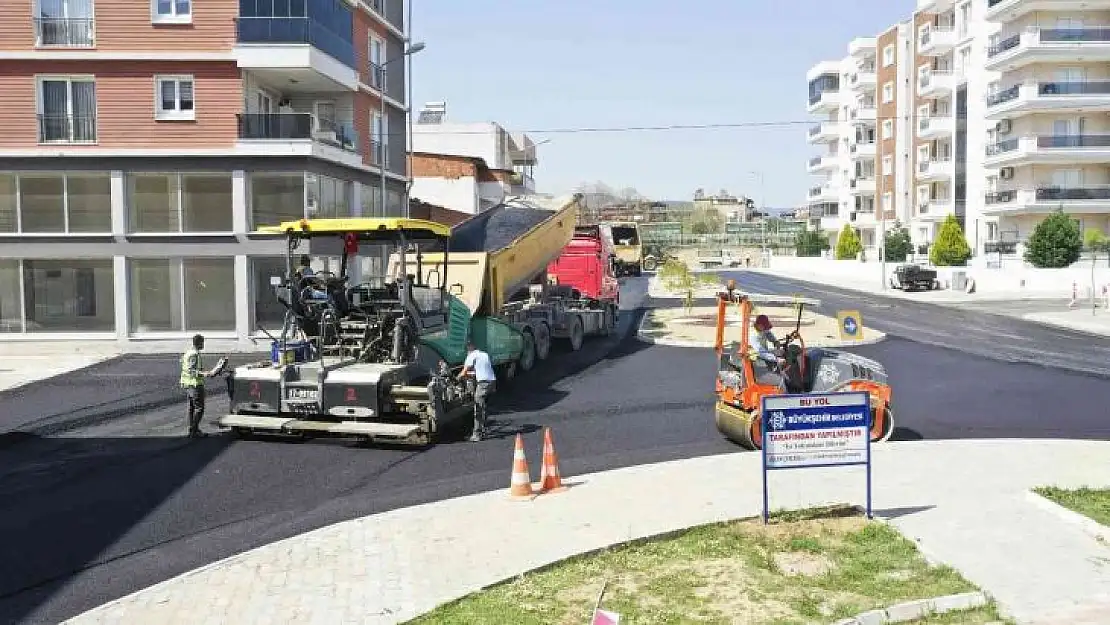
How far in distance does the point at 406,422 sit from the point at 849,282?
56723mm

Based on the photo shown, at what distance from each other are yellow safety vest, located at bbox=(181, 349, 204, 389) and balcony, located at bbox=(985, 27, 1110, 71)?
54826mm

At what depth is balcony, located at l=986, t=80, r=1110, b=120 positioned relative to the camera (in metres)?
56.1

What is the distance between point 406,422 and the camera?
14227 mm

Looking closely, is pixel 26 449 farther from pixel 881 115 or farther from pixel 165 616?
pixel 881 115

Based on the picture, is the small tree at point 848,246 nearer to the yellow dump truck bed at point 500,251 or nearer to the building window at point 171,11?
the yellow dump truck bed at point 500,251

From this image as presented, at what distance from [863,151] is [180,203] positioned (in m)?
66.9

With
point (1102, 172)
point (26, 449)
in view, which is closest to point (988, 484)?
point (26, 449)

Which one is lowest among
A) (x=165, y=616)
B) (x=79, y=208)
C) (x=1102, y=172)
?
(x=165, y=616)

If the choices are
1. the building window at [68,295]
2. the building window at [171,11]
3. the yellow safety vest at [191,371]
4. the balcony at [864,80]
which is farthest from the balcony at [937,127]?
the yellow safety vest at [191,371]

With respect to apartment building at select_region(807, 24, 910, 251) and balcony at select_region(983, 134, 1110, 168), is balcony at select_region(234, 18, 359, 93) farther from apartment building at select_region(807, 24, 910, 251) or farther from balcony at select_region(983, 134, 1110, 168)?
apartment building at select_region(807, 24, 910, 251)

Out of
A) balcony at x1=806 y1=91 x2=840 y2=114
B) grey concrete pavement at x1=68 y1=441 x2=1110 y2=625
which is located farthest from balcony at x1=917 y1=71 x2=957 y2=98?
grey concrete pavement at x1=68 y1=441 x2=1110 y2=625

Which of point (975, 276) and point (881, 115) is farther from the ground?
point (881, 115)

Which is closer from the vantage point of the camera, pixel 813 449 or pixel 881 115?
pixel 813 449

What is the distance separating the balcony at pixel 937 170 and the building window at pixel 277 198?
172ft
